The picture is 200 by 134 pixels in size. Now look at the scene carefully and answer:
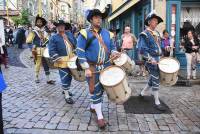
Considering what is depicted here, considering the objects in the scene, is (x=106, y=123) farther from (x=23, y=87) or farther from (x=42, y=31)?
(x=42, y=31)

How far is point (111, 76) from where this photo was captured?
220 inches

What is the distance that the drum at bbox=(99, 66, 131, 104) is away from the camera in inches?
210

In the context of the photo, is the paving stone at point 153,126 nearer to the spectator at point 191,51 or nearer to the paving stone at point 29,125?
the paving stone at point 29,125

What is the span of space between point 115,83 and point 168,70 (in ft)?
5.87

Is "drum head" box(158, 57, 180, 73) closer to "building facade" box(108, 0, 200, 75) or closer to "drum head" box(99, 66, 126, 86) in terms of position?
"drum head" box(99, 66, 126, 86)

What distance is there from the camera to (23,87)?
9.58m

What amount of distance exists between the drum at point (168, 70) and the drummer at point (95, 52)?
4.18 ft

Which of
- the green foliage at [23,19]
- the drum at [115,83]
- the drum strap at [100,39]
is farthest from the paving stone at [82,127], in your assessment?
the green foliage at [23,19]

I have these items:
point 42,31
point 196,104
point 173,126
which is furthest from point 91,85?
point 42,31

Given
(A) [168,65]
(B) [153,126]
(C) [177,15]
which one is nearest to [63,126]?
(B) [153,126]

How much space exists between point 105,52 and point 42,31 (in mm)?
4722

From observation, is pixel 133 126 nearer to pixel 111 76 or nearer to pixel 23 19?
pixel 111 76

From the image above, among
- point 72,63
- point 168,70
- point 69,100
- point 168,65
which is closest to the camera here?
point 168,70

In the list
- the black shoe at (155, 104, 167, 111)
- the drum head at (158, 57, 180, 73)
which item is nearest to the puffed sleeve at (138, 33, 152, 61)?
the drum head at (158, 57, 180, 73)
